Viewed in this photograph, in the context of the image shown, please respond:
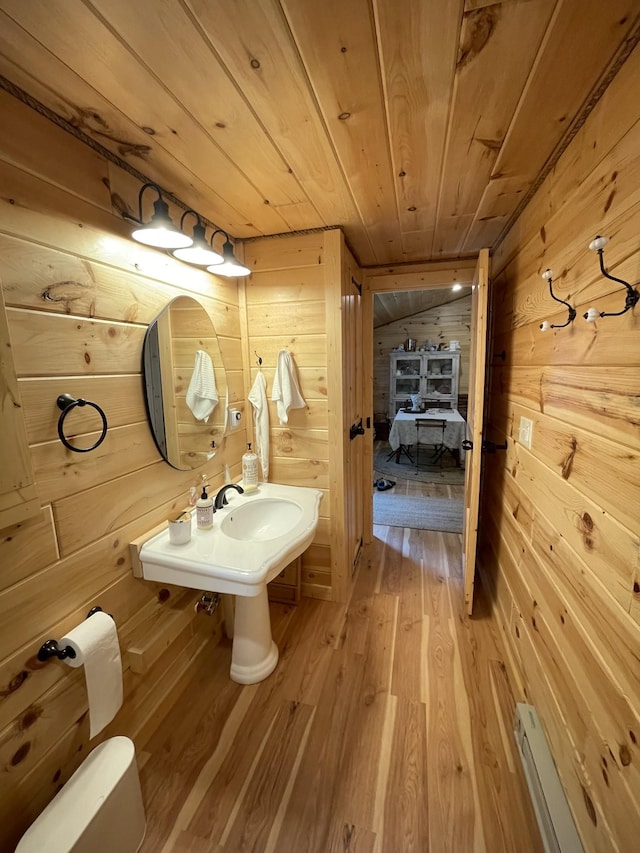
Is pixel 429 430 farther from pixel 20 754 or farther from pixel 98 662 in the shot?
pixel 20 754

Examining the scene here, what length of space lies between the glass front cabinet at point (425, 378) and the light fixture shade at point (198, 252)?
5212 mm

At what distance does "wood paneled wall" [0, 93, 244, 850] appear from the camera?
0.89 m

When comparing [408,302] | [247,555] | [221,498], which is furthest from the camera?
[408,302]

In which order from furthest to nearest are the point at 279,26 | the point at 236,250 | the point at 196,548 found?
the point at 236,250, the point at 196,548, the point at 279,26

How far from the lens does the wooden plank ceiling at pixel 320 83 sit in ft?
2.28

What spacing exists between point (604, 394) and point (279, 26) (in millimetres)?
1164

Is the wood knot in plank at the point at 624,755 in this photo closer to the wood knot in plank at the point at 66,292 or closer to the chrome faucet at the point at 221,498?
the chrome faucet at the point at 221,498

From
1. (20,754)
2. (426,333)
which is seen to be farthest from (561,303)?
(426,333)

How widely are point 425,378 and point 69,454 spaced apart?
19.3 ft

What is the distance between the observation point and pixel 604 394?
2.91 ft

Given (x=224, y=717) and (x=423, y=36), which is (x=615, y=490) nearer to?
(x=423, y=36)

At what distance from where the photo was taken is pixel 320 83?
0.86 meters

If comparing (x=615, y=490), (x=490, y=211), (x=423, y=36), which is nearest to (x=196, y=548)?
(x=615, y=490)

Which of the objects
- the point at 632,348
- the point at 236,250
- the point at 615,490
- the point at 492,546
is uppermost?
the point at 236,250
